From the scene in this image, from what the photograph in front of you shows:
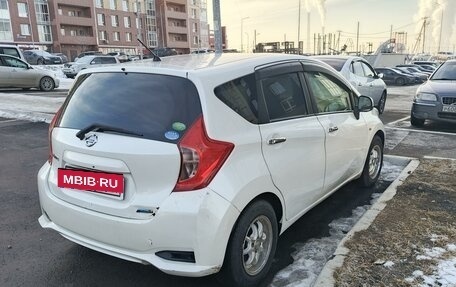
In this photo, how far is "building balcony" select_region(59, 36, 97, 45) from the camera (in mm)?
64188

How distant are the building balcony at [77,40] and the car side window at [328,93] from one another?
66806 millimetres

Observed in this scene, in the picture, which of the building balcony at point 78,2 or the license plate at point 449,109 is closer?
the license plate at point 449,109

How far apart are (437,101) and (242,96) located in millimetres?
7658

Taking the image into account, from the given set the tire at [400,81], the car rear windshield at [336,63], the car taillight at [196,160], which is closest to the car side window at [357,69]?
the car rear windshield at [336,63]

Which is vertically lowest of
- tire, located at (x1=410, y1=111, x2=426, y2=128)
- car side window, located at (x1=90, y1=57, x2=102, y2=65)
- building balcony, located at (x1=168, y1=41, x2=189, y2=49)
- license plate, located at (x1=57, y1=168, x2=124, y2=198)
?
tire, located at (x1=410, y1=111, x2=426, y2=128)

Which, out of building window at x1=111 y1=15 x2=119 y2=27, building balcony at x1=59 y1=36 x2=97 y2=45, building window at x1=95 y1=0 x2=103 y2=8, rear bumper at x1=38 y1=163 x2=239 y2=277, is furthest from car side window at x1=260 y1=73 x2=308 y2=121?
building window at x1=111 y1=15 x2=119 y2=27

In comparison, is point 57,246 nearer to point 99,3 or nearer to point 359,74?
point 359,74

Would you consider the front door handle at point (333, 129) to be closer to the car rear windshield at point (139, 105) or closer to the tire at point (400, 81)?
the car rear windshield at point (139, 105)

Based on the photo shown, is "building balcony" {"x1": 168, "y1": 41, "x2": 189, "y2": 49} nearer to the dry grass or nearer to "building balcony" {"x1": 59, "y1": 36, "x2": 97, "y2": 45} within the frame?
"building balcony" {"x1": 59, "y1": 36, "x2": 97, "y2": 45}

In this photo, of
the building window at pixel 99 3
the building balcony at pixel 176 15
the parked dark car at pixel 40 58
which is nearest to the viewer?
the parked dark car at pixel 40 58

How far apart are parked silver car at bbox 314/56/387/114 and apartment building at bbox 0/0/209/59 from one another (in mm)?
45458

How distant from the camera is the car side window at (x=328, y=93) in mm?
3830

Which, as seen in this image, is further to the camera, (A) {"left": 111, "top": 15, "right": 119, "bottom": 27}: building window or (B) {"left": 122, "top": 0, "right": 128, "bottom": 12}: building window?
(B) {"left": 122, "top": 0, "right": 128, "bottom": 12}: building window

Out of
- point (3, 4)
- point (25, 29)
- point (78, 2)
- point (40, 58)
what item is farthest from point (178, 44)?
point (40, 58)
